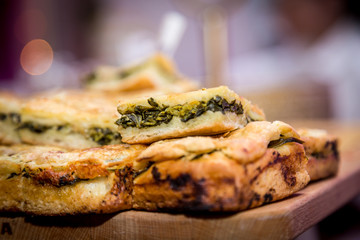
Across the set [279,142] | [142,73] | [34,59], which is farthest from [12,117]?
[34,59]

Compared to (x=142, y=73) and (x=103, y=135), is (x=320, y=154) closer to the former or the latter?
(x=103, y=135)

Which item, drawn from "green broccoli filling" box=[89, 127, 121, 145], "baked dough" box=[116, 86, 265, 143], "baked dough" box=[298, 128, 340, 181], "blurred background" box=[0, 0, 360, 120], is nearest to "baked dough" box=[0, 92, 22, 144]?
"green broccoli filling" box=[89, 127, 121, 145]

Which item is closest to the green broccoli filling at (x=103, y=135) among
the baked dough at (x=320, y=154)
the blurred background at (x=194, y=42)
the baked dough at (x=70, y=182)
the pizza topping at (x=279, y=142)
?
the baked dough at (x=70, y=182)

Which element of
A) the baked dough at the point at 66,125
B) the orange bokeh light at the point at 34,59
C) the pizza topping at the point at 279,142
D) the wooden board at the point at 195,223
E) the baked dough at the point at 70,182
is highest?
the orange bokeh light at the point at 34,59

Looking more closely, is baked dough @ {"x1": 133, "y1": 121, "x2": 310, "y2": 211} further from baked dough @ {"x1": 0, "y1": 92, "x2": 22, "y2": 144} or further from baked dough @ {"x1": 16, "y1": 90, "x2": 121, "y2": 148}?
baked dough @ {"x1": 0, "y1": 92, "x2": 22, "y2": 144}

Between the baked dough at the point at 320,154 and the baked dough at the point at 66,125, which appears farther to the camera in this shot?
the baked dough at the point at 66,125

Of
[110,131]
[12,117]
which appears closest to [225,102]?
[110,131]

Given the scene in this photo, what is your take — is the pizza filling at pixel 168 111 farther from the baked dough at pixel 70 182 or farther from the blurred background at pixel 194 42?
the blurred background at pixel 194 42
